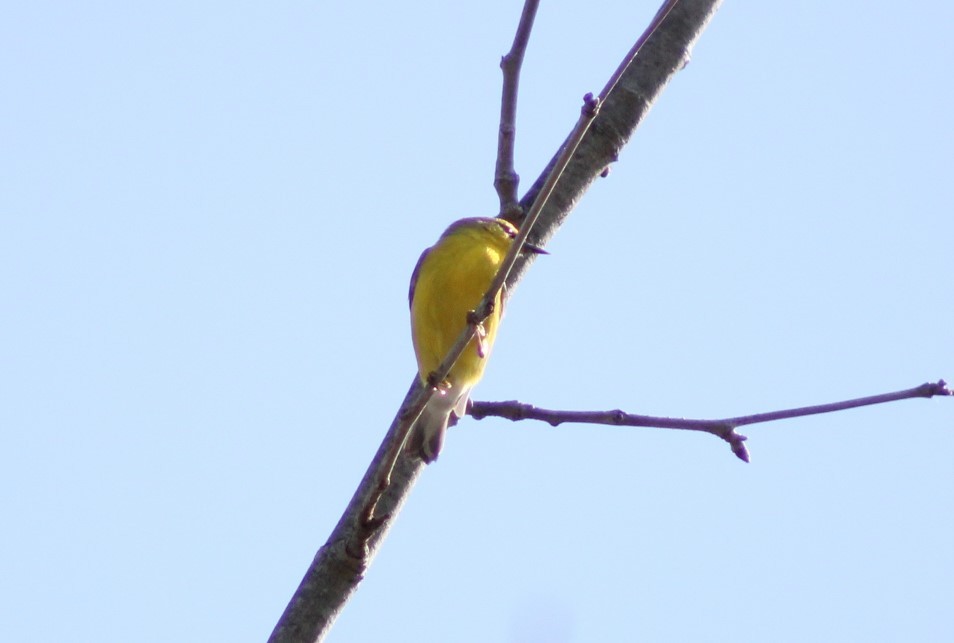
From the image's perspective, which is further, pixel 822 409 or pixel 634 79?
pixel 634 79

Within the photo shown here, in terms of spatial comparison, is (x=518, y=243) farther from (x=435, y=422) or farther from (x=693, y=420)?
(x=435, y=422)

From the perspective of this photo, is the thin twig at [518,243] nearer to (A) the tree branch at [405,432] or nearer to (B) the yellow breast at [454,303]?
(A) the tree branch at [405,432]

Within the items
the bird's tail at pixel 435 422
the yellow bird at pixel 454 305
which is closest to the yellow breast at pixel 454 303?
the yellow bird at pixel 454 305

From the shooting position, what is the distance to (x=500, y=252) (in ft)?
19.1

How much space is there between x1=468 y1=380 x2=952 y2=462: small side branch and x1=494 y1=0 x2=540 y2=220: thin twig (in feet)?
2.61

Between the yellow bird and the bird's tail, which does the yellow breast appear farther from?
the bird's tail

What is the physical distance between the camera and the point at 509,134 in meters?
4.02

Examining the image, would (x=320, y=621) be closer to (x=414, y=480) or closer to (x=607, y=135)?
(x=414, y=480)

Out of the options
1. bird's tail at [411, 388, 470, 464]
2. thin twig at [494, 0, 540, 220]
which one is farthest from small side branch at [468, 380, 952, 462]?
thin twig at [494, 0, 540, 220]

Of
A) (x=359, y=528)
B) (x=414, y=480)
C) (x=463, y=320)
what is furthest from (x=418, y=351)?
(x=359, y=528)

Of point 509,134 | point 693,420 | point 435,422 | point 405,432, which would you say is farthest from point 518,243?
point 435,422

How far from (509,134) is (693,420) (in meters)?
1.32

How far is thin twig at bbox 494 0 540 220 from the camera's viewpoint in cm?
389

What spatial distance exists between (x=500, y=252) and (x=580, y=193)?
189 centimetres
